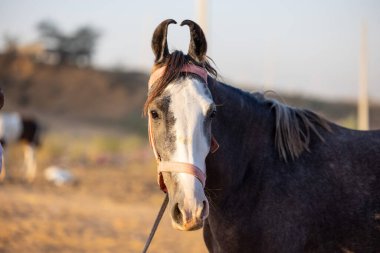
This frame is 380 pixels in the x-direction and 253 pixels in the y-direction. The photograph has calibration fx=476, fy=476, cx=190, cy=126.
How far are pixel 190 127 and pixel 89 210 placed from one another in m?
7.46

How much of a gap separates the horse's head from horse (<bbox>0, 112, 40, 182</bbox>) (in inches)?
470

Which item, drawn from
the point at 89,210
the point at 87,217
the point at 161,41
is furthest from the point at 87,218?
the point at 161,41

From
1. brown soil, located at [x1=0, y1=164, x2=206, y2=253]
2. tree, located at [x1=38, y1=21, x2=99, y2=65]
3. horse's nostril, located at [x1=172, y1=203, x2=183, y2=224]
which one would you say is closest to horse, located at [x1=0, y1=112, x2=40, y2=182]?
brown soil, located at [x1=0, y1=164, x2=206, y2=253]

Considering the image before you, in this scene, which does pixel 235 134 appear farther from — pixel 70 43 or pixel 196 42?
pixel 70 43

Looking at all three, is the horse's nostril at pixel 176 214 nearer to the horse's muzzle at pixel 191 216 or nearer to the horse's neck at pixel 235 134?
the horse's muzzle at pixel 191 216

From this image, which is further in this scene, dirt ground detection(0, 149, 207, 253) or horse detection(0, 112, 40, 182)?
horse detection(0, 112, 40, 182)

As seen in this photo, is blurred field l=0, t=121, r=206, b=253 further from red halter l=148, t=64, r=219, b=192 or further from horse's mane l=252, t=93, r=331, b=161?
red halter l=148, t=64, r=219, b=192

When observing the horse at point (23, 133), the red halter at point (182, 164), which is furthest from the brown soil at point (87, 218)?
the red halter at point (182, 164)

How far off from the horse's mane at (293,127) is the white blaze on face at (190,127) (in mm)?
715

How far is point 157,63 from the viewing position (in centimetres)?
296

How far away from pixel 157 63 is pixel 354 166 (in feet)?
→ 4.80

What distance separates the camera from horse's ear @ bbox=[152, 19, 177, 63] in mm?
2869

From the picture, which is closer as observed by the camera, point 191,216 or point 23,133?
point 191,216

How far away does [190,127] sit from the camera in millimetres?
2596
